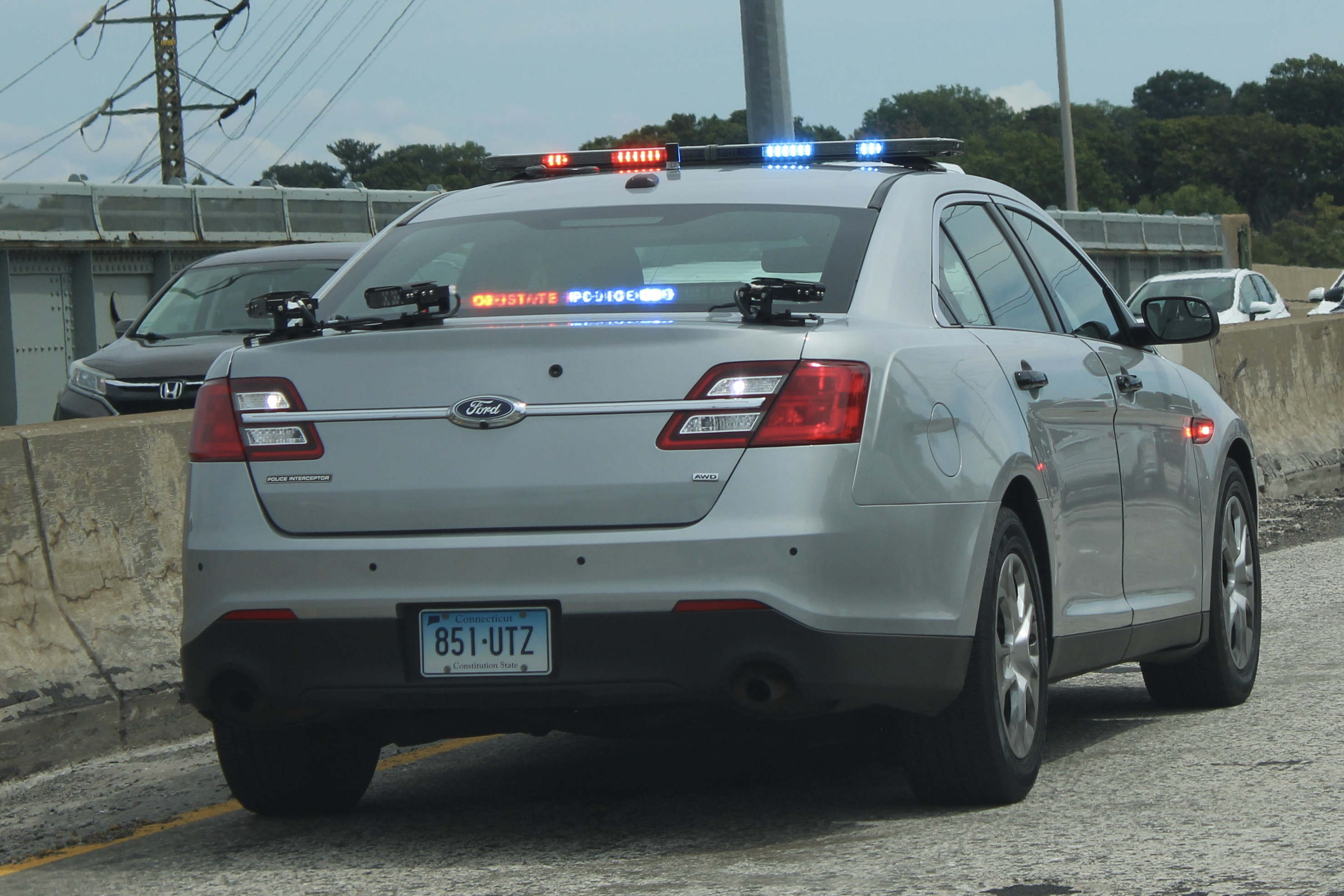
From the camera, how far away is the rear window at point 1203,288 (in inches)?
1133

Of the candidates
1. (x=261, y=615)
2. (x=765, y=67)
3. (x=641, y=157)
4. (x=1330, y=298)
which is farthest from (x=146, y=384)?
(x=1330, y=298)

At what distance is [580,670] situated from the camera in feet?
15.7

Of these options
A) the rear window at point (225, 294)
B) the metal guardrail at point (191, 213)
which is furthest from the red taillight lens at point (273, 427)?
the metal guardrail at point (191, 213)

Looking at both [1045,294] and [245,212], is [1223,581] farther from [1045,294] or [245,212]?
[245,212]

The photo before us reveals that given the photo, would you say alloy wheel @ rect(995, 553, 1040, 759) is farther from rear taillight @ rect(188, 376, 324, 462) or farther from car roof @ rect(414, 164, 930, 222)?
rear taillight @ rect(188, 376, 324, 462)

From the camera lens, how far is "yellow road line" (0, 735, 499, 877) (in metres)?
5.36

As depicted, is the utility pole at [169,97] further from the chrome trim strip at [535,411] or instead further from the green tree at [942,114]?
the green tree at [942,114]

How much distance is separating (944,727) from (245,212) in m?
24.8

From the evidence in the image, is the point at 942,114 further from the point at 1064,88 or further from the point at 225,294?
the point at 225,294

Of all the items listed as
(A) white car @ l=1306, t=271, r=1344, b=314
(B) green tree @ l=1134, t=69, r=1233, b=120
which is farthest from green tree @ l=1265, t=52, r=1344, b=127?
(A) white car @ l=1306, t=271, r=1344, b=314

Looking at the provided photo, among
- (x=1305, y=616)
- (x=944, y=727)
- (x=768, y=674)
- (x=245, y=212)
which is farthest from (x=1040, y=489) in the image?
(x=245, y=212)

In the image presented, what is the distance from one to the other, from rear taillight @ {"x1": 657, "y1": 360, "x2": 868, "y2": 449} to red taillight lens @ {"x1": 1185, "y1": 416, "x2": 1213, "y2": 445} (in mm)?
2453

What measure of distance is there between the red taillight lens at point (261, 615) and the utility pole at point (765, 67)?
8.81 m

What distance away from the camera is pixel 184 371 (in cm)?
1323
